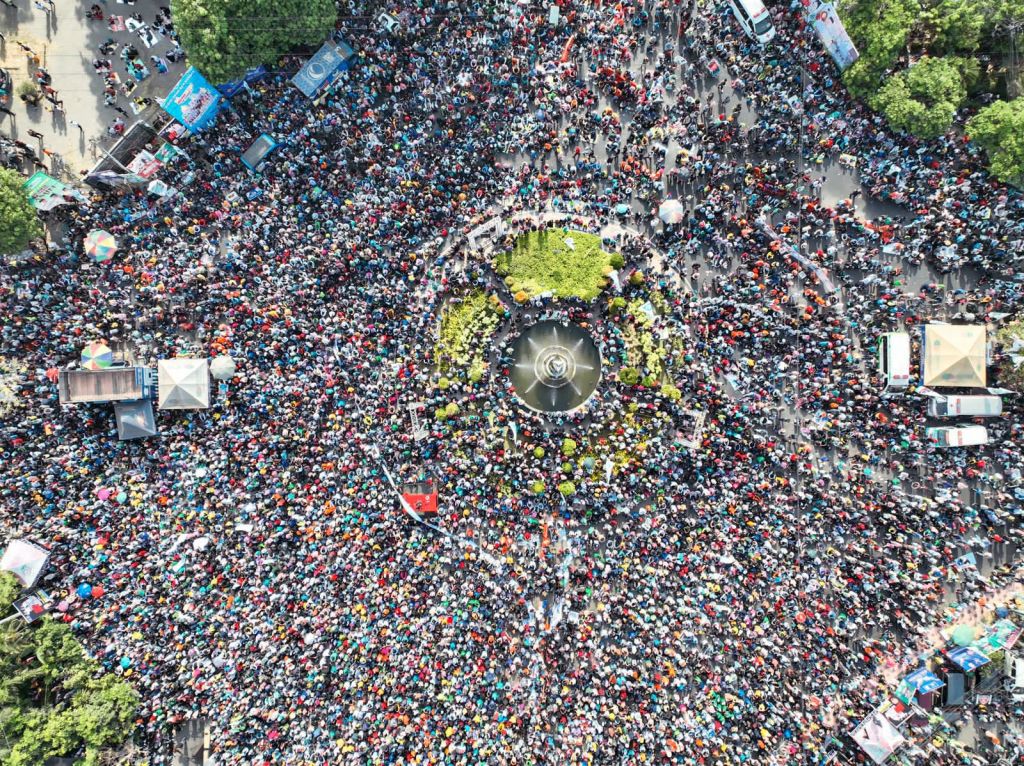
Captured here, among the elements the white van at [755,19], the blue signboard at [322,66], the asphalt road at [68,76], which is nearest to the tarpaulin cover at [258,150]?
the blue signboard at [322,66]

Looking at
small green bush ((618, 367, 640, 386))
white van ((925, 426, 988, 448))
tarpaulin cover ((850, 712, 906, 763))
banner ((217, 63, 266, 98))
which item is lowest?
tarpaulin cover ((850, 712, 906, 763))

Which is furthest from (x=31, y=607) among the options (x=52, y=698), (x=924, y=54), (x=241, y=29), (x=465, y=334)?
(x=924, y=54)

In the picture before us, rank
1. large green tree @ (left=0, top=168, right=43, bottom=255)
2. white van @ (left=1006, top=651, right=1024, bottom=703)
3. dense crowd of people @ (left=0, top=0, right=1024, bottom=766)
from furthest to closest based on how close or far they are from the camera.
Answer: dense crowd of people @ (left=0, top=0, right=1024, bottom=766) < white van @ (left=1006, top=651, right=1024, bottom=703) < large green tree @ (left=0, top=168, right=43, bottom=255)

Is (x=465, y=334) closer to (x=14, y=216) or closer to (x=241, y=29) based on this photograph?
(x=241, y=29)

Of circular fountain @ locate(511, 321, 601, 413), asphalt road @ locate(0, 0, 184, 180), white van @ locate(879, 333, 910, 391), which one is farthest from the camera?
asphalt road @ locate(0, 0, 184, 180)

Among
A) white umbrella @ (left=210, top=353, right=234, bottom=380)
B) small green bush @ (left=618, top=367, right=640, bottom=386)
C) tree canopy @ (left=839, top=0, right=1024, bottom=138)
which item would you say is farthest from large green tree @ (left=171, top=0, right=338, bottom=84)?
tree canopy @ (left=839, top=0, right=1024, bottom=138)

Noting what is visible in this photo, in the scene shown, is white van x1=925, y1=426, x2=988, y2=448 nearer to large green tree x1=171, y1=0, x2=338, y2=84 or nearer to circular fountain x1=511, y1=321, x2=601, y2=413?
circular fountain x1=511, y1=321, x2=601, y2=413

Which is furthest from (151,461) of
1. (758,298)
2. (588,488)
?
(758,298)

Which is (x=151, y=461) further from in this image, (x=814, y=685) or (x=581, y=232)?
(x=814, y=685)
